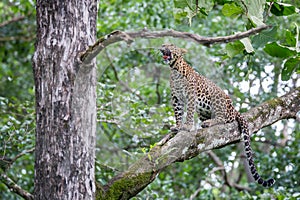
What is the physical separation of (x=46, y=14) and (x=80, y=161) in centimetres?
66

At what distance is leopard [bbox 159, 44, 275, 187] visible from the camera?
3768 millimetres

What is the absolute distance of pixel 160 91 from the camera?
230 inches

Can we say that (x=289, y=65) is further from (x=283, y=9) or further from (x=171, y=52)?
(x=171, y=52)

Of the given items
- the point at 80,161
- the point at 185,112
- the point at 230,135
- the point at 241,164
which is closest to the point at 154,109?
the point at 185,112

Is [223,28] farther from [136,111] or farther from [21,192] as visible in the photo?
[21,192]

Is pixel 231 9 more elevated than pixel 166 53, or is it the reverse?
pixel 231 9

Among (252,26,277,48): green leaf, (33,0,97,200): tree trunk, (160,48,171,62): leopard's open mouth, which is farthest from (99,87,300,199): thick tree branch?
(252,26,277,48): green leaf

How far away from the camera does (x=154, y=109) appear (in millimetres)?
4441

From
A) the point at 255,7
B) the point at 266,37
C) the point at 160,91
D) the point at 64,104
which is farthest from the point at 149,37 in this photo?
the point at 160,91

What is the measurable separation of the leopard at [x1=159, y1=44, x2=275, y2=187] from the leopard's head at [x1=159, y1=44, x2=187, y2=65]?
1.2 inches

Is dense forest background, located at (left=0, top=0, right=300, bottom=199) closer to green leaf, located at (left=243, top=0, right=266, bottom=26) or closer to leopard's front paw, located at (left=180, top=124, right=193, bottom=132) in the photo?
green leaf, located at (left=243, top=0, right=266, bottom=26)

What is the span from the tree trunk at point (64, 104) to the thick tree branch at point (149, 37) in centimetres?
9

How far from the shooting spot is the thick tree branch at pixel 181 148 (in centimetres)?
273

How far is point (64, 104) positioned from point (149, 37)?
21.3 inches
